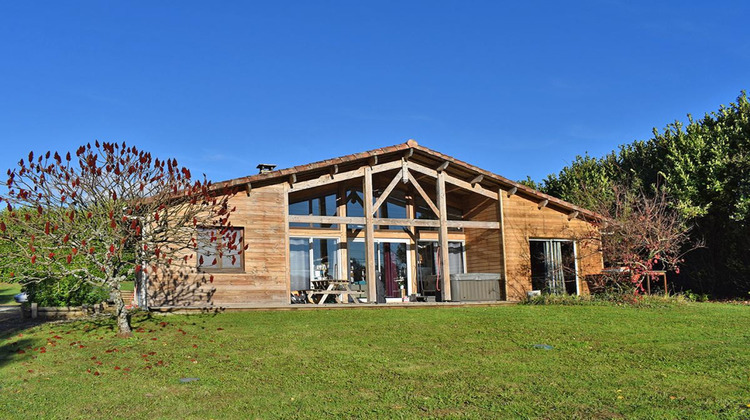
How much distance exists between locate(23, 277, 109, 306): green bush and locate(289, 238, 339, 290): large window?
4922mm

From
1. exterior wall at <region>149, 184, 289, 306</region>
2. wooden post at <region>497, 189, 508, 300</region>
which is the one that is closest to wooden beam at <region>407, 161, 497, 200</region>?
wooden post at <region>497, 189, 508, 300</region>

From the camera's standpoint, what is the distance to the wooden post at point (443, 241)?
1673 centimetres

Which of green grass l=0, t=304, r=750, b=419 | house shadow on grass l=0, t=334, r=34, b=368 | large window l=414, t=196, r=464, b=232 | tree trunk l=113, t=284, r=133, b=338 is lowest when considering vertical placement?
green grass l=0, t=304, r=750, b=419

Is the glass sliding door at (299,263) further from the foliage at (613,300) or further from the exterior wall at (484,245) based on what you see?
the foliage at (613,300)

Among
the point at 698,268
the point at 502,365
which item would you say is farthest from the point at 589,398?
the point at 698,268

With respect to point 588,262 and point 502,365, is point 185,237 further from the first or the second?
point 588,262

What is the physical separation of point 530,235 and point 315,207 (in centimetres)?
671

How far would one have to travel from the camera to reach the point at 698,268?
72.3 feet

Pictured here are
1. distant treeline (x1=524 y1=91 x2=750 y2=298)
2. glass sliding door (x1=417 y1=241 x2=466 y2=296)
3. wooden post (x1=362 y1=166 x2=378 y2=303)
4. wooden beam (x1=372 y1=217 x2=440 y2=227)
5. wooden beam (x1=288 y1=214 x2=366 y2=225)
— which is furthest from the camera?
distant treeline (x1=524 y1=91 x2=750 y2=298)

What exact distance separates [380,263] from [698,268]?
12451 millimetres

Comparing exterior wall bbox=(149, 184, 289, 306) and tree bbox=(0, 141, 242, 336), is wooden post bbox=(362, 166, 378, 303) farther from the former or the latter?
tree bbox=(0, 141, 242, 336)

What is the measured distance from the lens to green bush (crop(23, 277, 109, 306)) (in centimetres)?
1443

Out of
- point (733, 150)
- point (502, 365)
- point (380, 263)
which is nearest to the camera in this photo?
point (502, 365)

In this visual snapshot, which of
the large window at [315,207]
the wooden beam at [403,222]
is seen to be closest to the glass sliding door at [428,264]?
the wooden beam at [403,222]
